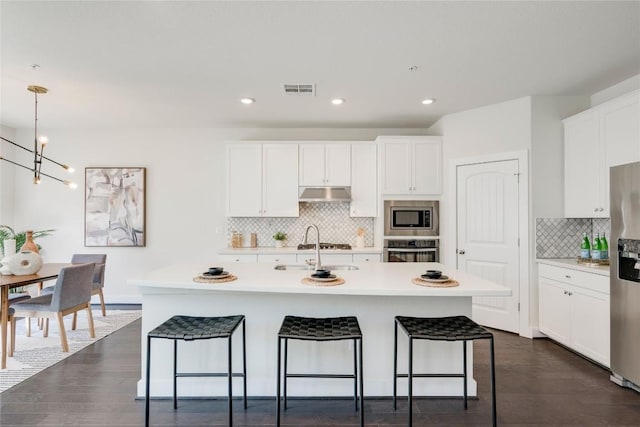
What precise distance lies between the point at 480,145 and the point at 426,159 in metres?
0.70

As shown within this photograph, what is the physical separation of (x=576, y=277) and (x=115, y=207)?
230 inches

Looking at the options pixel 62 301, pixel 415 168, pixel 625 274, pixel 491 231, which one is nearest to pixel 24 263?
pixel 62 301

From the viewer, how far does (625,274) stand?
257 cm

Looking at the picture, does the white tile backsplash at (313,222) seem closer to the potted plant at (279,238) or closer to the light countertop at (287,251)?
the potted plant at (279,238)

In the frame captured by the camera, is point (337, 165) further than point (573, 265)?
Yes

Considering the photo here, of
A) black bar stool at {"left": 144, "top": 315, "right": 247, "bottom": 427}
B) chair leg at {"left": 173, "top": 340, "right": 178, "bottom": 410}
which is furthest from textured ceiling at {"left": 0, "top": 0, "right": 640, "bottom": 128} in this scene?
chair leg at {"left": 173, "top": 340, "right": 178, "bottom": 410}

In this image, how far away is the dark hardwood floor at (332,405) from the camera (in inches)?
88.4

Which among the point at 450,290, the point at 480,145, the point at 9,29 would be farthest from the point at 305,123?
the point at 450,290

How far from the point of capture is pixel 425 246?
4.61m

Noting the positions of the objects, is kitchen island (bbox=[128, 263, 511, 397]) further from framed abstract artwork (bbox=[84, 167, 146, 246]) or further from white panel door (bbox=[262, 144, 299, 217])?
framed abstract artwork (bbox=[84, 167, 146, 246])

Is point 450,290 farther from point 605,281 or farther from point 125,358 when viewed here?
point 125,358

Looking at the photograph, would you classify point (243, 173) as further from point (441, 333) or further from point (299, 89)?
point (441, 333)

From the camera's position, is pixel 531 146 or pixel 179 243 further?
pixel 179 243

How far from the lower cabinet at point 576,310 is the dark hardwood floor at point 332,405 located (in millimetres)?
239
